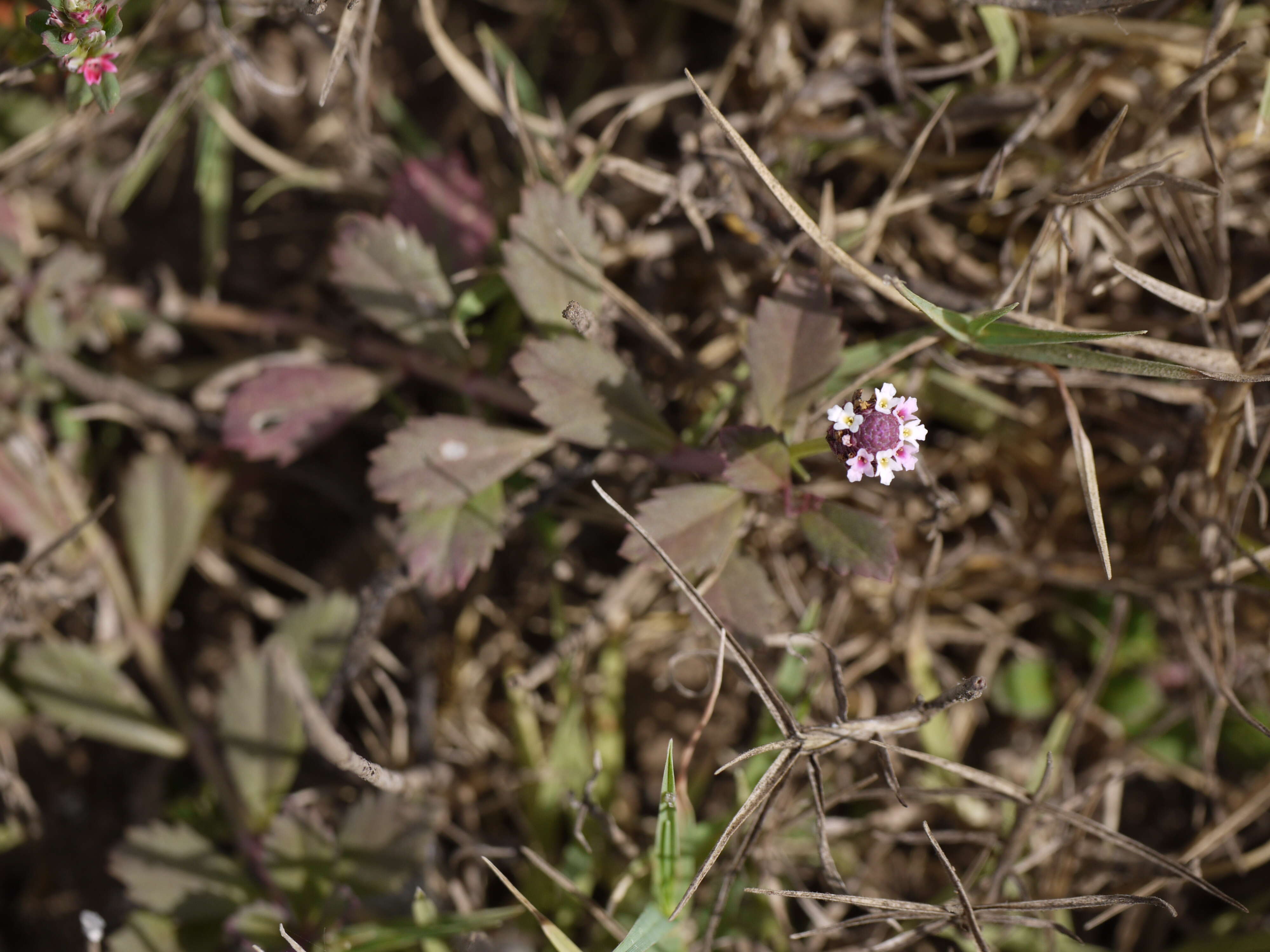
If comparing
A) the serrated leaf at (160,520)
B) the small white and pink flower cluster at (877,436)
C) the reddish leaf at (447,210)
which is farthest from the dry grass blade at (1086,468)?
the serrated leaf at (160,520)

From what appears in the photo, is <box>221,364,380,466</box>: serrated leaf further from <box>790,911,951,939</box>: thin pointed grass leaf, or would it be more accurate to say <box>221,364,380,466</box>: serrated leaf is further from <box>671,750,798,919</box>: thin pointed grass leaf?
<box>790,911,951,939</box>: thin pointed grass leaf

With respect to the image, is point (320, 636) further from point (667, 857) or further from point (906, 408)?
point (906, 408)

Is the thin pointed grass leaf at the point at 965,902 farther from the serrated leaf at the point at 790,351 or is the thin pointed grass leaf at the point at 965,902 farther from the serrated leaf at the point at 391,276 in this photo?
the serrated leaf at the point at 391,276

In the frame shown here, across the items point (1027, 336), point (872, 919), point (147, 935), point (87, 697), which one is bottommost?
point (147, 935)

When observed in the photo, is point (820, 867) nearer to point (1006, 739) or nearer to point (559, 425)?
point (1006, 739)

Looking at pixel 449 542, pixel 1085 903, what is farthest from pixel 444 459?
pixel 1085 903

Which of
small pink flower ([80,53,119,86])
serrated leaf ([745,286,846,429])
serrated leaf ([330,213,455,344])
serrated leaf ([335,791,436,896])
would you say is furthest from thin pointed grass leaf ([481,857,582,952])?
small pink flower ([80,53,119,86])
